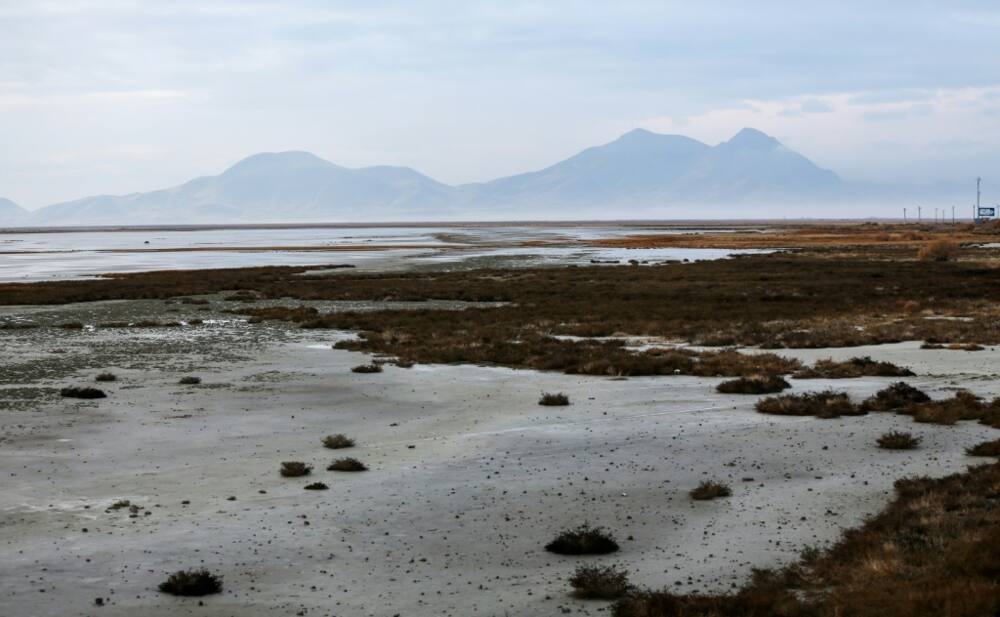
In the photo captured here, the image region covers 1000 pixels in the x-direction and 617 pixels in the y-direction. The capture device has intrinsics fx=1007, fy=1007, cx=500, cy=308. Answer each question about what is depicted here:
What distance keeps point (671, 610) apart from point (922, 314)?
33004 mm

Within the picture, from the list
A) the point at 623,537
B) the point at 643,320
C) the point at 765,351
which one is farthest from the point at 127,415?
the point at 643,320

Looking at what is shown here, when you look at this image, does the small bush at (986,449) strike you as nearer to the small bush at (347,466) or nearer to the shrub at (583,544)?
the shrub at (583,544)

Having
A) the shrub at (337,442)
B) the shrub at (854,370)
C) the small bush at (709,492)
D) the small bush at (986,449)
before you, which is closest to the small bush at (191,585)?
the small bush at (709,492)

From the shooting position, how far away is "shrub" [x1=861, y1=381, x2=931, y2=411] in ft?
64.6

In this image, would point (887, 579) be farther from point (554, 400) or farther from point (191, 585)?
point (554, 400)

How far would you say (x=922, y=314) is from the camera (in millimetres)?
38812

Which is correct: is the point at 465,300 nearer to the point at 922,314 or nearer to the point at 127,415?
the point at 922,314

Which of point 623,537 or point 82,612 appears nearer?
point 82,612

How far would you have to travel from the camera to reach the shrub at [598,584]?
10.0m

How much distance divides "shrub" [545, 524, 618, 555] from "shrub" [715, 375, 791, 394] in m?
11.3

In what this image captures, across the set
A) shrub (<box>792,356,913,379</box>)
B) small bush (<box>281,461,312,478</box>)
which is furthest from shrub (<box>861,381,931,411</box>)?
small bush (<box>281,461,312,478</box>)

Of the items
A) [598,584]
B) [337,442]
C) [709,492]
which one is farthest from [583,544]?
[337,442]

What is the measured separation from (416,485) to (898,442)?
7.87 m

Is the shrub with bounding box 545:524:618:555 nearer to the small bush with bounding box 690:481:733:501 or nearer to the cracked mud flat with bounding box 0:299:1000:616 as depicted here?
the cracked mud flat with bounding box 0:299:1000:616
